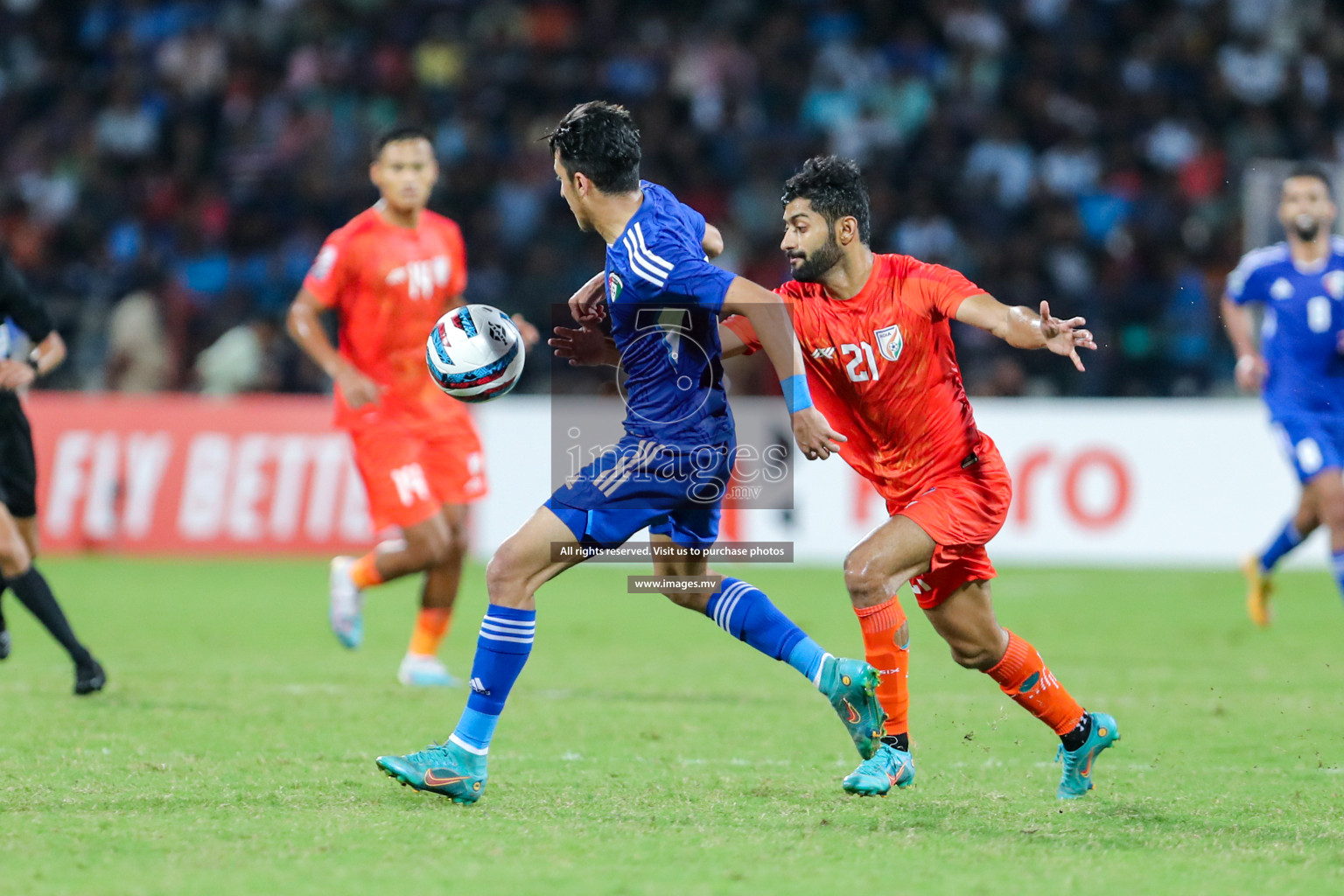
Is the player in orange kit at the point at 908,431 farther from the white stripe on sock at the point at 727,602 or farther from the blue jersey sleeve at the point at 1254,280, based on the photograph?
the blue jersey sleeve at the point at 1254,280

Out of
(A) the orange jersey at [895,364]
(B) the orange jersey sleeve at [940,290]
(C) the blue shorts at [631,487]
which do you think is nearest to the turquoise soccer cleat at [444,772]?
(C) the blue shorts at [631,487]

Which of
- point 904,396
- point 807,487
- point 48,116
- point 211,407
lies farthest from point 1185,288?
point 48,116

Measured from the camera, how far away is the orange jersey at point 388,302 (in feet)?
28.1

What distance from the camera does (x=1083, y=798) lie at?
545cm

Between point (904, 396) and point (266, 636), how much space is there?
5867mm

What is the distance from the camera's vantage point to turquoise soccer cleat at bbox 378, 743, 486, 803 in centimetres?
516

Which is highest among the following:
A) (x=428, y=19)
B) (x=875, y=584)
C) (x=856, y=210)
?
(x=428, y=19)

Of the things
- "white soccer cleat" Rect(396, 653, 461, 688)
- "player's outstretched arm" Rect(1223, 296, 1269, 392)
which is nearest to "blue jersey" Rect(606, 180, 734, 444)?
"white soccer cleat" Rect(396, 653, 461, 688)

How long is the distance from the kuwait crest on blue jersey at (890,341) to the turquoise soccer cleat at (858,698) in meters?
1.04

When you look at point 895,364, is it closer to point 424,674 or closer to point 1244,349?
point 424,674

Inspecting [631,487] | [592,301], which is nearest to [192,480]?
[592,301]

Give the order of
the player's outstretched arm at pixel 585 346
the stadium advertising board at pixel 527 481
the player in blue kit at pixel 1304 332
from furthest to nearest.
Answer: the stadium advertising board at pixel 527 481 < the player in blue kit at pixel 1304 332 < the player's outstretched arm at pixel 585 346

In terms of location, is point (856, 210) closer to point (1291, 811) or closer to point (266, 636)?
point (1291, 811)

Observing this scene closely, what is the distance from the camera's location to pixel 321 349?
8.48 m
